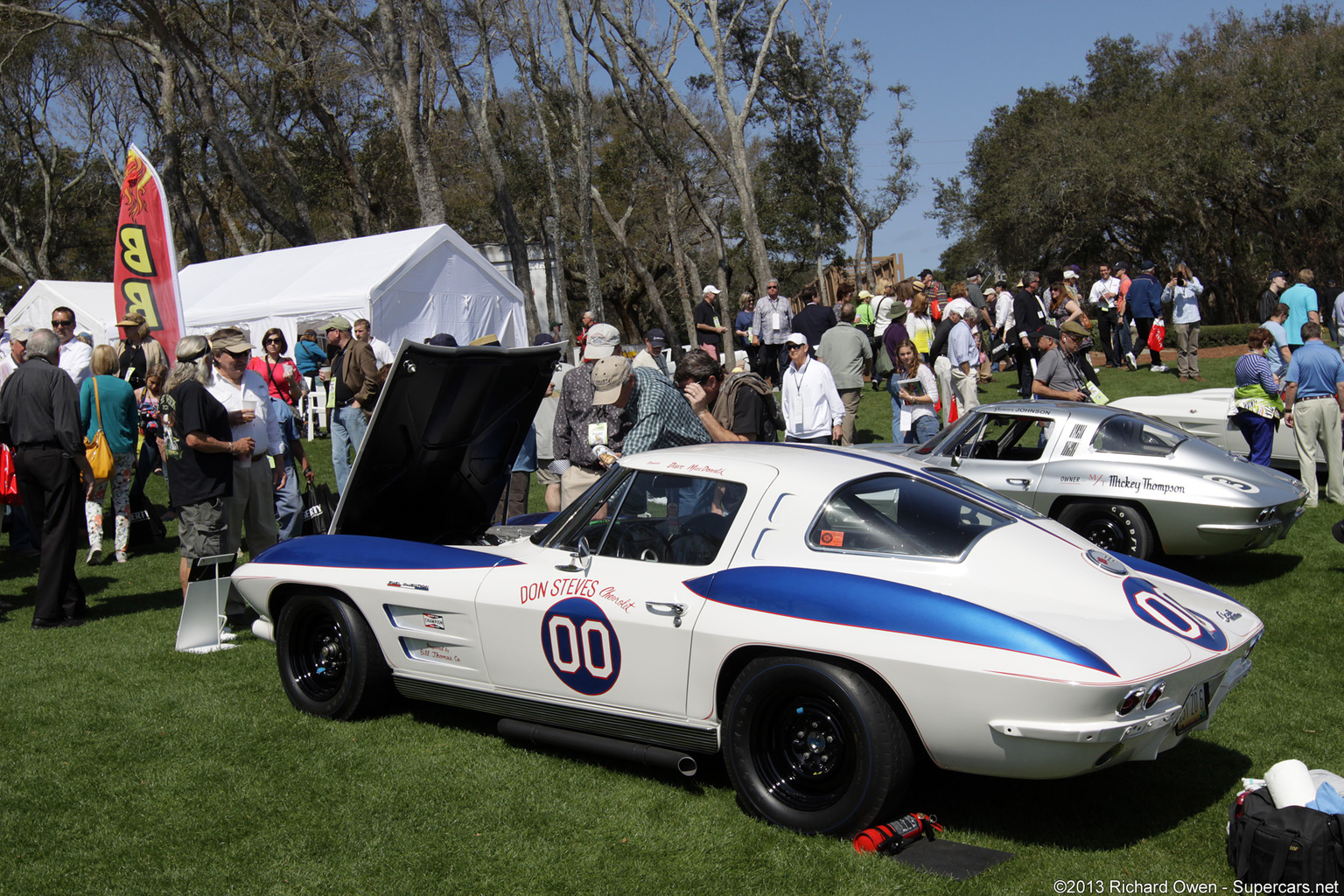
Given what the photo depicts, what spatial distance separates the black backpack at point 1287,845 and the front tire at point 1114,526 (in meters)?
4.05

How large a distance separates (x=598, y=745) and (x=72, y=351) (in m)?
8.07

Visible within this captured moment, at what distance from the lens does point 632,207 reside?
4197cm

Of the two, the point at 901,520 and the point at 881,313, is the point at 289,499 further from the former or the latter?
the point at 881,313

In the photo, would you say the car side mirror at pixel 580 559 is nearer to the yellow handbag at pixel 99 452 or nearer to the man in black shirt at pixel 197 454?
the man in black shirt at pixel 197 454

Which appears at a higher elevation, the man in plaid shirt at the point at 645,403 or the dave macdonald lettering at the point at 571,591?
the man in plaid shirt at the point at 645,403

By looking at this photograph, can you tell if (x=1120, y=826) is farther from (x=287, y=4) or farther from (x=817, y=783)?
(x=287, y=4)

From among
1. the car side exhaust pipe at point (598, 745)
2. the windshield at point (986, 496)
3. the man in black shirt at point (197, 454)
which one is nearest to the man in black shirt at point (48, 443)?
the man in black shirt at point (197, 454)

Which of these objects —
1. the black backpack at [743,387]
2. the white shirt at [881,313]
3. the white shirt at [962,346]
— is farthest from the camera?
the white shirt at [881,313]

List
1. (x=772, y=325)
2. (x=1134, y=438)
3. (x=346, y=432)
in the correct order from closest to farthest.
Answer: (x=1134, y=438) → (x=346, y=432) → (x=772, y=325)

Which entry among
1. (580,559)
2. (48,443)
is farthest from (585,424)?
(48,443)

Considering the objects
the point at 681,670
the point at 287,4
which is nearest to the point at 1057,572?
the point at 681,670

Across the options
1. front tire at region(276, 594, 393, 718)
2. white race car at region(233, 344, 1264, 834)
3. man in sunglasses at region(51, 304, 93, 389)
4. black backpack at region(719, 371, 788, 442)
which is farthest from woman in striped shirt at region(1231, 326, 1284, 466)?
man in sunglasses at region(51, 304, 93, 389)

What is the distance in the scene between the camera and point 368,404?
9.62m

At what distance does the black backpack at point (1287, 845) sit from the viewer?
3227 mm
